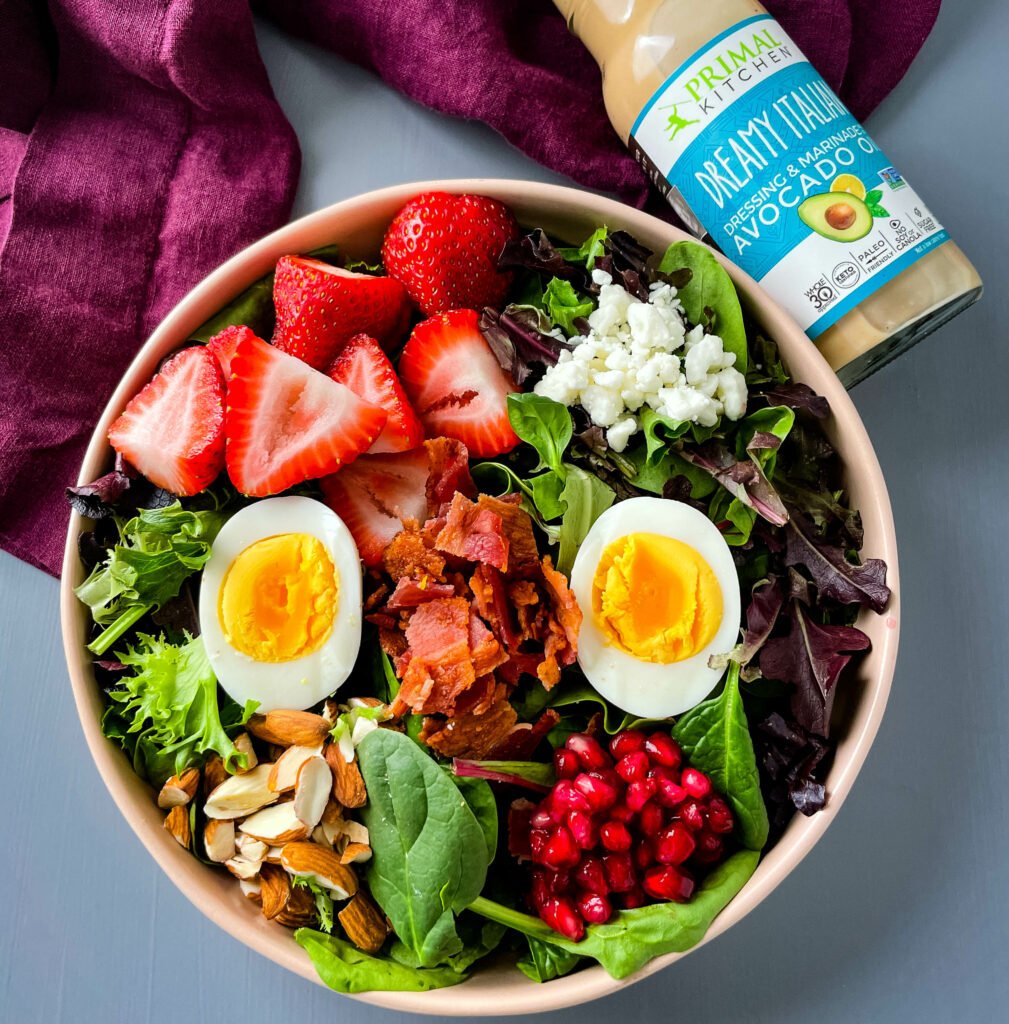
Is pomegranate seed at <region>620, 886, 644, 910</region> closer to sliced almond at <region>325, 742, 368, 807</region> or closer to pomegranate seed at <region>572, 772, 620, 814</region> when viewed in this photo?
pomegranate seed at <region>572, 772, 620, 814</region>

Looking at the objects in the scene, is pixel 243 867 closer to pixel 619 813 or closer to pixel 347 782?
pixel 347 782

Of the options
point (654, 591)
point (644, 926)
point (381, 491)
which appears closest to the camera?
point (644, 926)

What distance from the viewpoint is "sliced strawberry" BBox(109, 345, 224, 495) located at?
1.31m

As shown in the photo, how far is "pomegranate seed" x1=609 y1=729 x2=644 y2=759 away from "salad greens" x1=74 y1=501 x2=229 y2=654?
0.60 meters

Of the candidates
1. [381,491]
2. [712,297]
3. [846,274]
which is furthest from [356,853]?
[846,274]

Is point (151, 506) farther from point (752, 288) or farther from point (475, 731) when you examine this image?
point (752, 288)

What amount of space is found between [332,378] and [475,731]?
537mm

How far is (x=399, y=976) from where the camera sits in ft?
4.05

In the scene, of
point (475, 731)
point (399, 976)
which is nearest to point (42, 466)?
point (475, 731)

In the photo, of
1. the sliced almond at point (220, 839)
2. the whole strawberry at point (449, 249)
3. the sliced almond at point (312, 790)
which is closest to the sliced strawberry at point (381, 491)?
the whole strawberry at point (449, 249)

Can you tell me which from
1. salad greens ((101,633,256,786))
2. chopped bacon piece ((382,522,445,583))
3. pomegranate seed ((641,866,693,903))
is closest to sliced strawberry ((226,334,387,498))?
chopped bacon piece ((382,522,445,583))

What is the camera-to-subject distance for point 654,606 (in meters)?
1.31

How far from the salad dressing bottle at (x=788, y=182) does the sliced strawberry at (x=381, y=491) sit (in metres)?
0.54

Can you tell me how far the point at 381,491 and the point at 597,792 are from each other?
1.71 ft
